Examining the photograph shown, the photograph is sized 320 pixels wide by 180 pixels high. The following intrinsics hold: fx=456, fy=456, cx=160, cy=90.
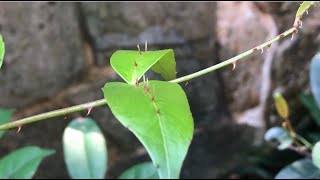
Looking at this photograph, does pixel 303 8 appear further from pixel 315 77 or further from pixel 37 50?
pixel 37 50

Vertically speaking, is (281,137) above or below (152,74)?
below

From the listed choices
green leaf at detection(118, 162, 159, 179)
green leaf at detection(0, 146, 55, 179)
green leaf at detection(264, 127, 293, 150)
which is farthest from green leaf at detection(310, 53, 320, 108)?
green leaf at detection(0, 146, 55, 179)

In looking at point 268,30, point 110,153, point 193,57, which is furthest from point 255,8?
point 110,153

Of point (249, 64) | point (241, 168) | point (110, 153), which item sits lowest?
point (241, 168)

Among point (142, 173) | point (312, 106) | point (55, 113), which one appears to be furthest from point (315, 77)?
point (55, 113)

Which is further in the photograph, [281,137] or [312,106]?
[312,106]

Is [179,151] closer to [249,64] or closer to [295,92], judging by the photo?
[249,64]
